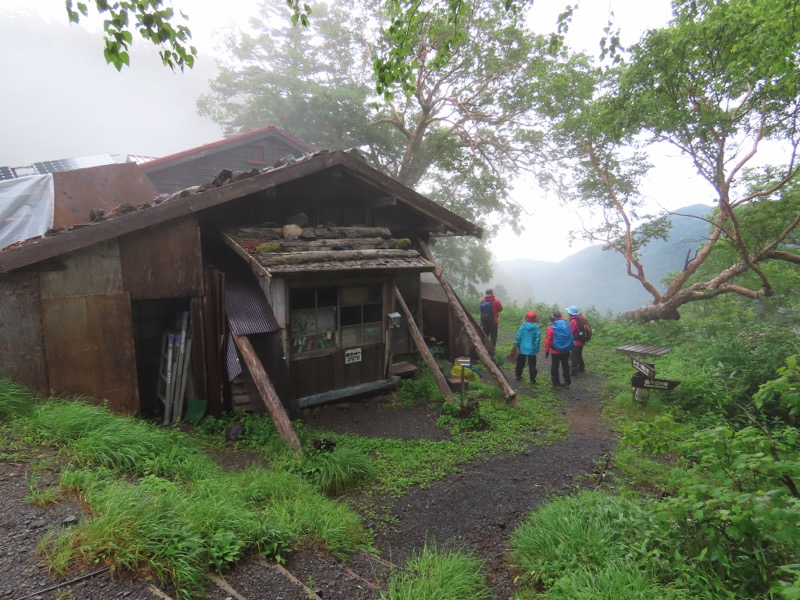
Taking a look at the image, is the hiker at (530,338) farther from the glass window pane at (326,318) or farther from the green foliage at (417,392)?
the glass window pane at (326,318)

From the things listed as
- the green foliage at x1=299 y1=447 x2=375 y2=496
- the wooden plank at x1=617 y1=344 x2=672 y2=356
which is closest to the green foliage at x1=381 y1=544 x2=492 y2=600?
the green foliage at x1=299 y1=447 x2=375 y2=496

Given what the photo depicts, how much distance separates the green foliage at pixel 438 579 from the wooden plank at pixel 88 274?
5314mm

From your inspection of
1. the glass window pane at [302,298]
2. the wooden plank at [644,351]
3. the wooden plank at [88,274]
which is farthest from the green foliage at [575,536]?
the wooden plank at [644,351]

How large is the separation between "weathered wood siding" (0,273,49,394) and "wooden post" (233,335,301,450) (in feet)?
7.78

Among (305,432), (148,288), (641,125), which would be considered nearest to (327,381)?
(305,432)

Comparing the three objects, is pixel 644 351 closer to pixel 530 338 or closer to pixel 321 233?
pixel 530 338

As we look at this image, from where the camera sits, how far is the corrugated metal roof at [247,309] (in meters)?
6.46

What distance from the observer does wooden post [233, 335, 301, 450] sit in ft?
18.4

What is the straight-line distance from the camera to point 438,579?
10.5 ft

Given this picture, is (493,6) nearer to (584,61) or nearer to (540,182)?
(584,61)

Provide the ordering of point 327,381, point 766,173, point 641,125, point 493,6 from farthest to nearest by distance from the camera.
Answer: point 493,6
point 766,173
point 641,125
point 327,381

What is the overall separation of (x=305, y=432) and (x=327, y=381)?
4.58 feet

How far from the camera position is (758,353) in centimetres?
853

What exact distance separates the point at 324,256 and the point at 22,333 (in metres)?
4.00
